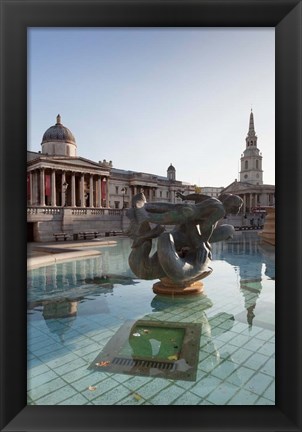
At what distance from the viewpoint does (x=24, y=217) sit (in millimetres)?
1733

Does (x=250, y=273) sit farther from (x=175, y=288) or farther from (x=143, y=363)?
(x=143, y=363)

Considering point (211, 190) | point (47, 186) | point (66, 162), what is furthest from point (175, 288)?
point (211, 190)

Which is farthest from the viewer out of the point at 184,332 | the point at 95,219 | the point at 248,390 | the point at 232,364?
the point at 95,219

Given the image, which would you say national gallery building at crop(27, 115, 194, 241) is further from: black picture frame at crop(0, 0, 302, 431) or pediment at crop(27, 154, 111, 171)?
black picture frame at crop(0, 0, 302, 431)

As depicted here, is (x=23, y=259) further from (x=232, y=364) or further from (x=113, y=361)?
(x=232, y=364)

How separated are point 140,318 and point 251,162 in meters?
89.9

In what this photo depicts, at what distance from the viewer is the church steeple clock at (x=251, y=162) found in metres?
86.1

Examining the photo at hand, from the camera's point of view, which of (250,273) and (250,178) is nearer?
(250,273)

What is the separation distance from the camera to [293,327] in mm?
1753

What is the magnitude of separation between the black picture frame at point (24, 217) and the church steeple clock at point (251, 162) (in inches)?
3512

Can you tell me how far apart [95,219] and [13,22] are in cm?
3101

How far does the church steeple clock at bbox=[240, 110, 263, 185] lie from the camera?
8612 centimetres

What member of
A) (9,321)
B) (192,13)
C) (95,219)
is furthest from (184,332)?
(95,219)

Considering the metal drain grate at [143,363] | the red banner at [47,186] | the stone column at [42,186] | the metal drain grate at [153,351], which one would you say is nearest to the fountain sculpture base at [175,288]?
the metal drain grate at [153,351]
